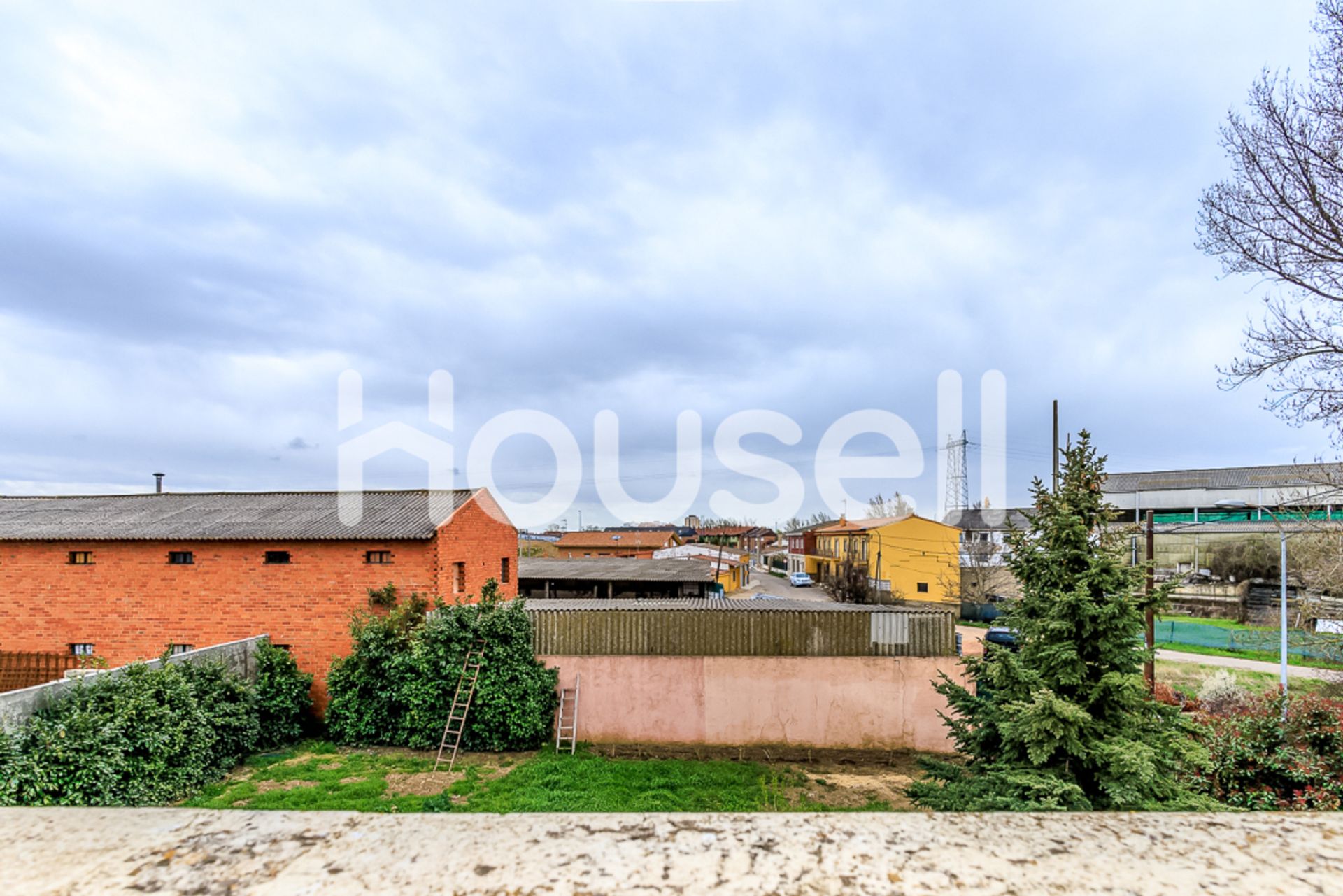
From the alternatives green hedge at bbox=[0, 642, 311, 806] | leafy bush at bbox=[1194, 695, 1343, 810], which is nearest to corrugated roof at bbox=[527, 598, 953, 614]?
green hedge at bbox=[0, 642, 311, 806]

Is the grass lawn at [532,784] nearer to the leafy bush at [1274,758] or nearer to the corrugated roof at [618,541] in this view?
the leafy bush at [1274,758]

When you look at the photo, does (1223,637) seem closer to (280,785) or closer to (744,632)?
(744,632)

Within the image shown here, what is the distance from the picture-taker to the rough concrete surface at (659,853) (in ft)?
3.00

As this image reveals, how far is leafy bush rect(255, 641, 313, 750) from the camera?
1220cm

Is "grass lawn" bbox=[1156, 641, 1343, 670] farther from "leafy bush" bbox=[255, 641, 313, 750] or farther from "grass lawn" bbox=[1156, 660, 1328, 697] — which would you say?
"leafy bush" bbox=[255, 641, 313, 750]

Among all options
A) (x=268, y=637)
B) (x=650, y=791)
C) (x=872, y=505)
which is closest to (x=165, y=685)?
(x=268, y=637)

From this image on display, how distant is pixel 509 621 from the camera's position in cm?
1276

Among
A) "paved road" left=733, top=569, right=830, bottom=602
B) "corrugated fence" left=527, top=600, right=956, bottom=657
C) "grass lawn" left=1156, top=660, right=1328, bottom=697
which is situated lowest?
"paved road" left=733, top=569, right=830, bottom=602

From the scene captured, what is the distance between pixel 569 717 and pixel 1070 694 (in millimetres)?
9619

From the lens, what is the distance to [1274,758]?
6117 mm

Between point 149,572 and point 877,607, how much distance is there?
55.7 feet

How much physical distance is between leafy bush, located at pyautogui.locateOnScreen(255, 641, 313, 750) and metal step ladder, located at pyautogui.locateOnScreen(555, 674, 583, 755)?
548 cm

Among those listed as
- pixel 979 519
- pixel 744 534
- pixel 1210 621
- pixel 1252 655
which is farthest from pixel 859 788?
pixel 744 534

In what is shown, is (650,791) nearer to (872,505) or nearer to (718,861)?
(718,861)
